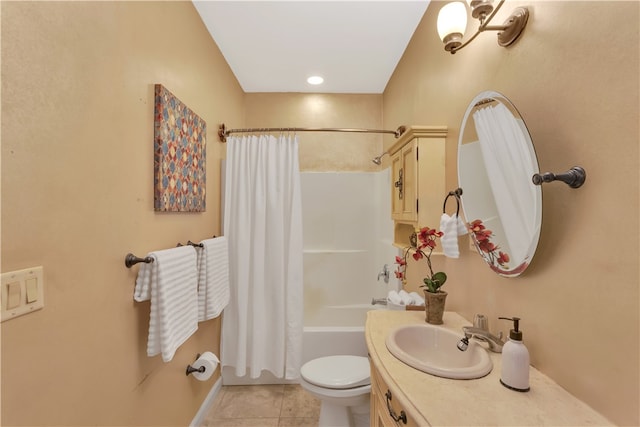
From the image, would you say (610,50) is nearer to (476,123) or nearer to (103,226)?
(476,123)

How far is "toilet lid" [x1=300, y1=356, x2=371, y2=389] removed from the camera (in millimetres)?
1698

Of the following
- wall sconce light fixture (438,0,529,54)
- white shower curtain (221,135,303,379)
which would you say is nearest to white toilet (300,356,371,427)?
white shower curtain (221,135,303,379)

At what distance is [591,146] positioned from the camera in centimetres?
74

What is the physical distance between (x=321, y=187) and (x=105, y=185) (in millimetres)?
2224

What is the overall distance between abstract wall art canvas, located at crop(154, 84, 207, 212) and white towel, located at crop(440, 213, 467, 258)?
1.33m

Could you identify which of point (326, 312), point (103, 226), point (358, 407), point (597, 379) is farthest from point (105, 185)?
point (326, 312)

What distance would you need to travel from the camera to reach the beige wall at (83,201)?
2.42 ft

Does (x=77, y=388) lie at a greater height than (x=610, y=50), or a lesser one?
lesser

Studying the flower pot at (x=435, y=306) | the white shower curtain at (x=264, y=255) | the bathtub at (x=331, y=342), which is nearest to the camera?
the flower pot at (x=435, y=306)

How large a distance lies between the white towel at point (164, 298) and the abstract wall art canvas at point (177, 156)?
28 centimetres

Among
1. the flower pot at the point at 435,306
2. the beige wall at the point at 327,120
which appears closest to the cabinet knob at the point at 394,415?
the flower pot at the point at 435,306

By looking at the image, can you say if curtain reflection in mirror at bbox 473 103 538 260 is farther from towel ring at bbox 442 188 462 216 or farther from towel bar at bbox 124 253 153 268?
towel bar at bbox 124 253 153 268

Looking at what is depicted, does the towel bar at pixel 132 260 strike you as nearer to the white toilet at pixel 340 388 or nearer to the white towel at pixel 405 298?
the white toilet at pixel 340 388

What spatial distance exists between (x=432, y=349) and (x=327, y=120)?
7.99 feet
